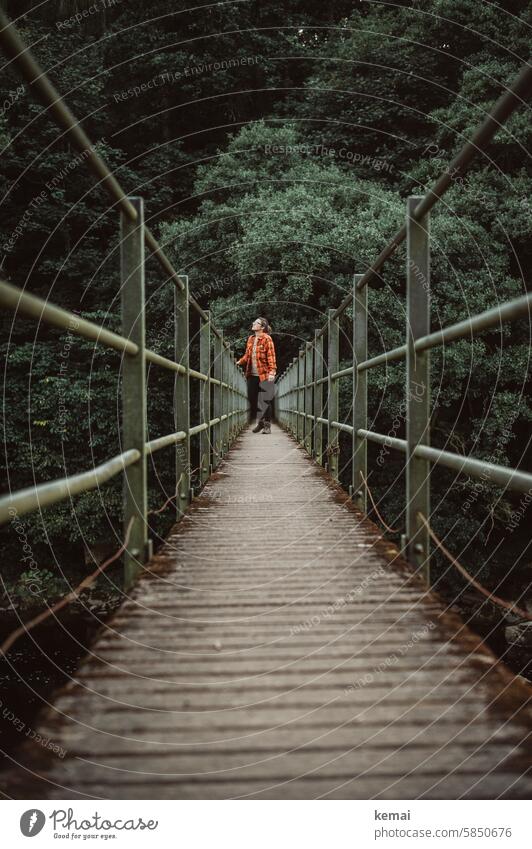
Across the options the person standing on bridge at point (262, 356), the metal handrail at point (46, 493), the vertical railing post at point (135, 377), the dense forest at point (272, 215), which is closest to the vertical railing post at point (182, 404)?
the vertical railing post at point (135, 377)

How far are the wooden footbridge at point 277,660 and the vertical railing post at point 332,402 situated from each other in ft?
7.36

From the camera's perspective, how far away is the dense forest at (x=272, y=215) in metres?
12.1

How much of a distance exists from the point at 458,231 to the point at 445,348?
2218mm

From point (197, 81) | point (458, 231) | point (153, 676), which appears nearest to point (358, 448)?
point (153, 676)

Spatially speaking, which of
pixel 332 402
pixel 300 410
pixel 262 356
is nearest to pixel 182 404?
pixel 332 402

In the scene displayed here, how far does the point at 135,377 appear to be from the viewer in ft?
7.22

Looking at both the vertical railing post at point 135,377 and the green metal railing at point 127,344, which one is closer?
the green metal railing at point 127,344

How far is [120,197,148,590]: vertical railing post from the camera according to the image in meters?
2.17

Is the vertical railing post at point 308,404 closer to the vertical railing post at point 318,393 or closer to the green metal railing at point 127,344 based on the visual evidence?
the vertical railing post at point 318,393

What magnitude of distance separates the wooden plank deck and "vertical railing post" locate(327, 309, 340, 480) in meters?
→ 2.76

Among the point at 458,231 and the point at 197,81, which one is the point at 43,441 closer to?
the point at 458,231

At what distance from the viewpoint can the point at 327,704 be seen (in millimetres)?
1278

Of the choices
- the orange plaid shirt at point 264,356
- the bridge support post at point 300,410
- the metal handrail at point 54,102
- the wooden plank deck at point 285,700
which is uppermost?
the metal handrail at point 54,102

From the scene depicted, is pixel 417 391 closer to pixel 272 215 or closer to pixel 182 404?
pixel 182 404
